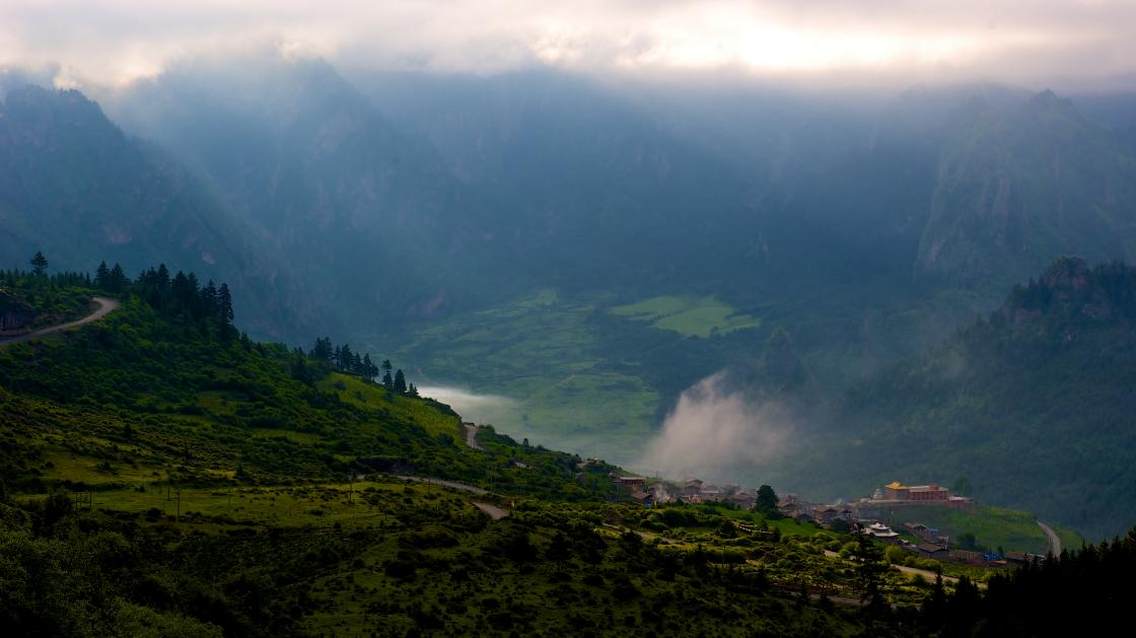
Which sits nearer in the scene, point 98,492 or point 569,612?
point 569,612

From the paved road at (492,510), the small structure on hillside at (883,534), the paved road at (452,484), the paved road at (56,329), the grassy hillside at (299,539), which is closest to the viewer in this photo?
the grassy hillside at (299,539)

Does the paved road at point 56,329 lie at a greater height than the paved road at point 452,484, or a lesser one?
greater

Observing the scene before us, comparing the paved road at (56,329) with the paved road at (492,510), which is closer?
the paved road at (492,510)

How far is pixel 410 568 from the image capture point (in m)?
87.8

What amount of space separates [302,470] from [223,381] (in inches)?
1838

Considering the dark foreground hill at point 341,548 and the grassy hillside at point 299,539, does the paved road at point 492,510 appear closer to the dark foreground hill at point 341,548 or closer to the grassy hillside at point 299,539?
the dark foreground hill at point 341,548

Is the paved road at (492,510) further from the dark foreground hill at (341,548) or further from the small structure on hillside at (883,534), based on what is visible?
the small structure on hillside at (883,534)

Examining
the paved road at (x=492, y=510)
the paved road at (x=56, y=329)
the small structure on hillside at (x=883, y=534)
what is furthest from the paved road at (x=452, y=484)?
the small structure on hillside at (x=883, y=534)

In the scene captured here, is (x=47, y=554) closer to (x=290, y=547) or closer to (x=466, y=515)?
(x=290, y=547)

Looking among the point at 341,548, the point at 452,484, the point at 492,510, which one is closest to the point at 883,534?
the point at 452,484

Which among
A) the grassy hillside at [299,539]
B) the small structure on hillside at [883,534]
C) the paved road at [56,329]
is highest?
the paved road at [56,329]

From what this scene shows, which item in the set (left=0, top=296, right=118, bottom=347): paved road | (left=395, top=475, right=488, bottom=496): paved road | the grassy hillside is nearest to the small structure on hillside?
the grassy hillside

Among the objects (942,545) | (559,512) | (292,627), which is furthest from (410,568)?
(942,545)

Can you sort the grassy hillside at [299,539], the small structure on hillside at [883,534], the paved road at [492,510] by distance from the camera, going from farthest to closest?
the small structure on hillside at [883,534]
the paved road at [492,510]
the grassy hillside at [299,539]
